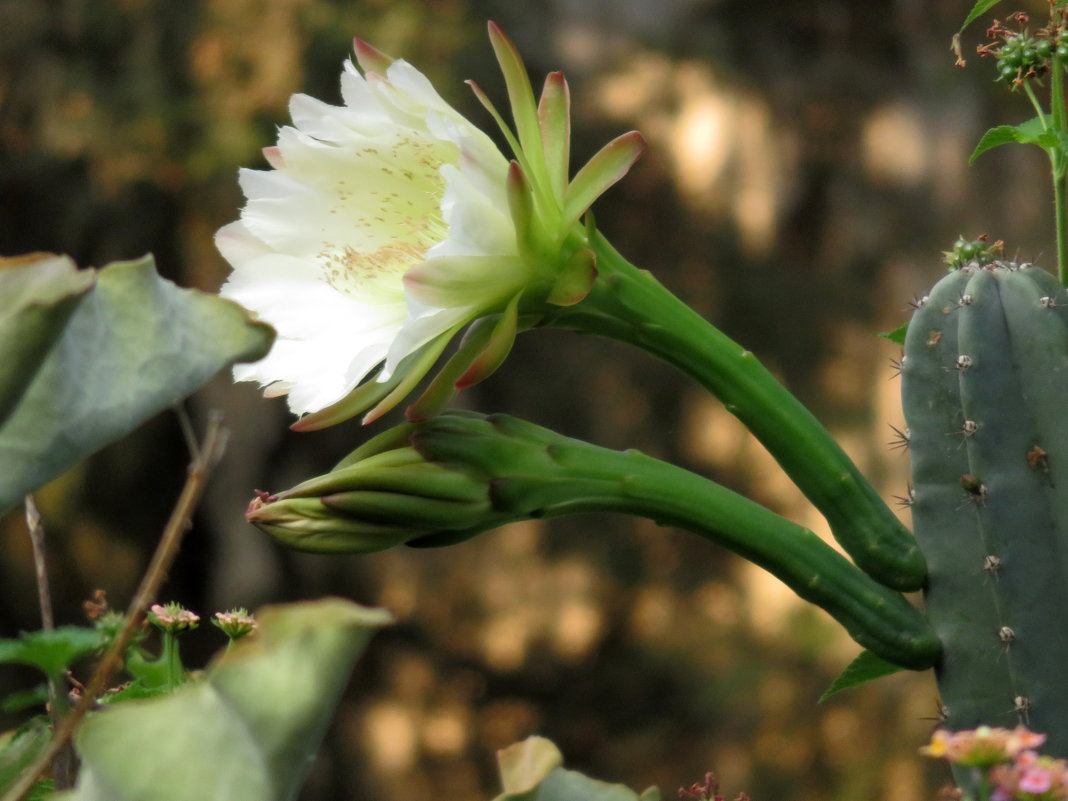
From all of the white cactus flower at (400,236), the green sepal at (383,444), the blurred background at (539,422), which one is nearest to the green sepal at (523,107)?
the white cactus flower at (400,236)

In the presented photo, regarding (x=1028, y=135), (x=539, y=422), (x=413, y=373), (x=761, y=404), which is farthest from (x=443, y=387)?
(x=539, y=422)

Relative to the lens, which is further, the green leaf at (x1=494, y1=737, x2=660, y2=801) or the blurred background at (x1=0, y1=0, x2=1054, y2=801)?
the blurred background at (x1=0, y1=0, x2=1054, y2=801)

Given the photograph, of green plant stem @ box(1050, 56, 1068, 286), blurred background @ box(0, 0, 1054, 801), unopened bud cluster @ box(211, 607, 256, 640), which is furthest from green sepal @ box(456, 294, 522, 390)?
blurred background @ box(0, 0, 1054, 801)

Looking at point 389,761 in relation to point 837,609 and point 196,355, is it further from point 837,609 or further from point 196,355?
point 196,355

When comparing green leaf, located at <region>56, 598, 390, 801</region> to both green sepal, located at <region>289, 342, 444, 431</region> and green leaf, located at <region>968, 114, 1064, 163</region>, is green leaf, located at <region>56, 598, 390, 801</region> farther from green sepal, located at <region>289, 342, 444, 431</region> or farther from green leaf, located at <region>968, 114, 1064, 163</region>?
green leaf, located at <region>968, 114, 1064, 163</region>

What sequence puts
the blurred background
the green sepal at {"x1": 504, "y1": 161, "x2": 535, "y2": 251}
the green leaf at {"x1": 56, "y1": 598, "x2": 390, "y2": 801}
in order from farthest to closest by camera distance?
the blurred background < the green sepal at {"x1": 504, "y1": 161, "x2": 535, "y2": 251} < the green leaf at {"x1": 56, "y1": 598, "x2": 390, "y2": 801}

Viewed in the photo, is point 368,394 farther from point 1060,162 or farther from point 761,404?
point 1060,162

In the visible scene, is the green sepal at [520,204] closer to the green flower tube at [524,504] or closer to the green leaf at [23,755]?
the green flower tube at [524,504]
